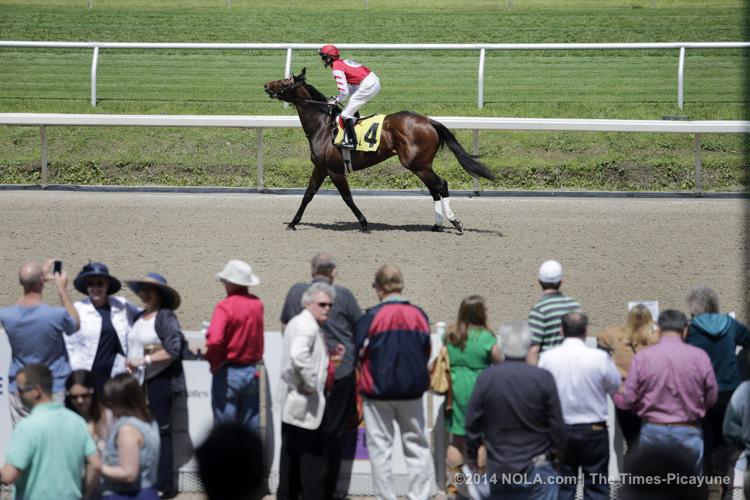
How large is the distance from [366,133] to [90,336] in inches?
280

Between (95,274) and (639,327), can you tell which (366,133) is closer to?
(95,274)

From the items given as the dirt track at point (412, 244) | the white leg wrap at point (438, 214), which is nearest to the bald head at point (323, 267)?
the dirt track at point (412, 244)

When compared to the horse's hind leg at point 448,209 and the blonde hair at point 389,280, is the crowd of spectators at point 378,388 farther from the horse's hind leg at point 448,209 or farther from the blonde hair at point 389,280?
the horse's hind leg at point 448,209

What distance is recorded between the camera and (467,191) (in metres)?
15.8

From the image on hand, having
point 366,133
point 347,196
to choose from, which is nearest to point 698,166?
point 366,133

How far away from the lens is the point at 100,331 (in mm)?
6934

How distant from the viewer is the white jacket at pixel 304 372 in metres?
6.28

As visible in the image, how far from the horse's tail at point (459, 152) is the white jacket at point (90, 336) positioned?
704 centimetres

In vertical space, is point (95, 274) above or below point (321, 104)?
below

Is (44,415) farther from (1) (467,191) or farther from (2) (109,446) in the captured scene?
(1) (467,191)

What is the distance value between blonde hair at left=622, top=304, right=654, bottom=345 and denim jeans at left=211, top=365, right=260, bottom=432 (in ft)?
6.96

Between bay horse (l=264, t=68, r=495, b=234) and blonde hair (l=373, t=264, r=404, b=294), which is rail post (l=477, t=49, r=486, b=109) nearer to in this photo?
bay horse (l=264, t=68, r=495, b=234)

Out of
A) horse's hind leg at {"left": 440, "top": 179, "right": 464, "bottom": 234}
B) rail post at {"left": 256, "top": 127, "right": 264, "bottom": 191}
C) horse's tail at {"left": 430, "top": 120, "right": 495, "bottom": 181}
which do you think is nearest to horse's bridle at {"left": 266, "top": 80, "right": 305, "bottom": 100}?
rail post at {"left": 256, "top": 127, "right": 264, "bottom": 191}

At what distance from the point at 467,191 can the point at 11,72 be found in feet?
29.5
